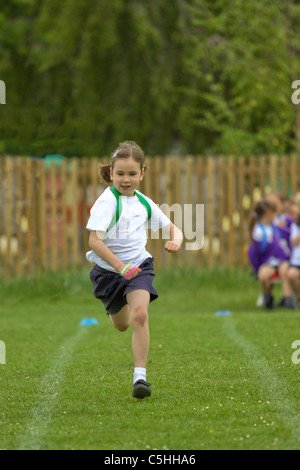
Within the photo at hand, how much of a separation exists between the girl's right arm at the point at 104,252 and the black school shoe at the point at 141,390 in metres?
0.72

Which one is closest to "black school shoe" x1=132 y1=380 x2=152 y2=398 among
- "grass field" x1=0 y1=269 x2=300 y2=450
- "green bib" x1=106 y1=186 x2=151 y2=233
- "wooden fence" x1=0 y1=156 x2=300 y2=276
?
"grass field" x1=0 y1=269 x2=300 y2=450

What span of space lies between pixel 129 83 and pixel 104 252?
15.8 metres

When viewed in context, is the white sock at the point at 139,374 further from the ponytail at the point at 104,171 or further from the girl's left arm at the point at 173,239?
the ponytail at the point at 104,171

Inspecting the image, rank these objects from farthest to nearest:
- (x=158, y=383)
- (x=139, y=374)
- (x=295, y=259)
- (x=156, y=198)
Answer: (x=156, y=198) < (x=295, y=259) < (x=158, y=383) < (x=139, y=374)

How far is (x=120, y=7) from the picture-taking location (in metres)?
20.3

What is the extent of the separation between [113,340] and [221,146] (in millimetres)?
11000

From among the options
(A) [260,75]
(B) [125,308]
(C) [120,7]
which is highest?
(C) [120,7]

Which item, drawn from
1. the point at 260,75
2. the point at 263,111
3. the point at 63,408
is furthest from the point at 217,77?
the point at 63,408

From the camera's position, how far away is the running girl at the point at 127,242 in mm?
5855

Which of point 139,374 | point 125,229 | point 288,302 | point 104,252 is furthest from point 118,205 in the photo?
point 288,302

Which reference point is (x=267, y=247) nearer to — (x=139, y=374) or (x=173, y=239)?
(x=173, y=239)

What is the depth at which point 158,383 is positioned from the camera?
627 cm

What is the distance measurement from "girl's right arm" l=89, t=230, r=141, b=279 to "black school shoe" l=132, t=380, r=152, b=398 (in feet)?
2.35

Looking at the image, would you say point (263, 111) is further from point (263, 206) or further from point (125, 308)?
point (125, 308)
